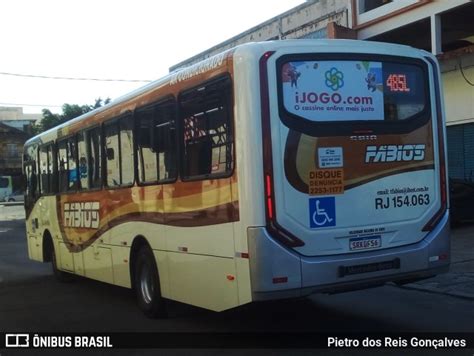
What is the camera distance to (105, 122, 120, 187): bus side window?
8697 mm

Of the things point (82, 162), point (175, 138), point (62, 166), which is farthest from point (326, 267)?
point (62, 166)

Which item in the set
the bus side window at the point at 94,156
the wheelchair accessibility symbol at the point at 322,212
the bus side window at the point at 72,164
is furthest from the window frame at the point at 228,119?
the bus side window at the point at 72,164

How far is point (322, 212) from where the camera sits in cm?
586

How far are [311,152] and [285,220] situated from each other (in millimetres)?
733

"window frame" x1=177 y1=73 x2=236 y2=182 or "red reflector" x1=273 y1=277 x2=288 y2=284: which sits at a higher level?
"window frame" x1=177 y1=73 x2=236 y2=182

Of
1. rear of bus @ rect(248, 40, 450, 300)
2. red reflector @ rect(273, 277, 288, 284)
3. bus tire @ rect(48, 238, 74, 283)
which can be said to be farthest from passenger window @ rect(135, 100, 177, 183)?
bus tire @ rect(48, 238, 74, 283)

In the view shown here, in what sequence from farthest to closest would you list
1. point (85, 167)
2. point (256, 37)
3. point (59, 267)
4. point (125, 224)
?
1. point (256, 37)
2. point (59, 267)
3. point (85, 167)
4. point (125, 224)

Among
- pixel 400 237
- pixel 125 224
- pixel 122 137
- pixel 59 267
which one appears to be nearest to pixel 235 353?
pixel 400 237

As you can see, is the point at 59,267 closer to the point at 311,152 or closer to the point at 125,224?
the point at 125,224

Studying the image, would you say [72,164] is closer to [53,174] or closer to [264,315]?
[53,174]

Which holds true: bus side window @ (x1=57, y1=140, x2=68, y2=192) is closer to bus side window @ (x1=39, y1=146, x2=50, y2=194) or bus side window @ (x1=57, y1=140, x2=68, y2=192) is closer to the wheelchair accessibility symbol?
bus side window @ (x1=39, y1=146, x2=50, y2=194)

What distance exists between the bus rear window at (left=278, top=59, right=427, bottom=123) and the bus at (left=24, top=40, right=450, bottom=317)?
12 mm

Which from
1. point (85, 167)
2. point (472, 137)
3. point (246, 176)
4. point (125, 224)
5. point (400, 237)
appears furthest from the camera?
point (472, 137)

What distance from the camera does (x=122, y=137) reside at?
8.48m
